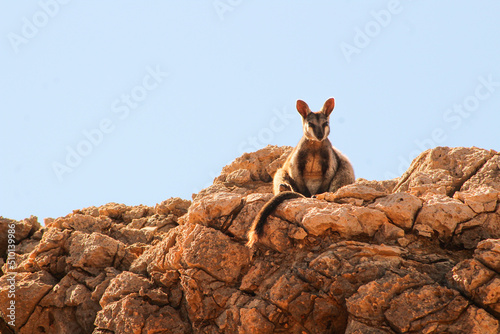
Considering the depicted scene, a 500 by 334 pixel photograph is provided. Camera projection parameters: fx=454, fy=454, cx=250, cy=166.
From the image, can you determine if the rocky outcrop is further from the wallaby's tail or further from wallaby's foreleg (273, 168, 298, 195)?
wallaby's foreleg (273, 168, 298, 195)

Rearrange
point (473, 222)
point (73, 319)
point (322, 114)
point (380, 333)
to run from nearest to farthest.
→ point (380, 333)
point (473, 222)
point (73, 319)
point (322, 114)

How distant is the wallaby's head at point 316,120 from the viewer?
9586 millimetres

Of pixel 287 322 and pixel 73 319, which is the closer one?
pixel 287 322

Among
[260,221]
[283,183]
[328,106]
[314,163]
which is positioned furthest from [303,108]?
[260,221]

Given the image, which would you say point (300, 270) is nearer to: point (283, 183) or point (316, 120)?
point (283, 183)

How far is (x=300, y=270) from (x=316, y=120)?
4.12 m

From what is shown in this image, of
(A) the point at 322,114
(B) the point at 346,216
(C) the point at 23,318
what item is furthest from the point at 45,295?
(A) the point at 322,114

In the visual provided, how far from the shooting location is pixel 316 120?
386 inches

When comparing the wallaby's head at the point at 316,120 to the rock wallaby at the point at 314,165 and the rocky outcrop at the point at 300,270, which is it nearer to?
the rock wallaby at the point at 314,165

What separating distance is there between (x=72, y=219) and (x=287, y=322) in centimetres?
629

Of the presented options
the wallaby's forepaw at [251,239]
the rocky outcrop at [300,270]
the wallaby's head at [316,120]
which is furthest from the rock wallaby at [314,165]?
the wallaby's forepaw at [251,239]

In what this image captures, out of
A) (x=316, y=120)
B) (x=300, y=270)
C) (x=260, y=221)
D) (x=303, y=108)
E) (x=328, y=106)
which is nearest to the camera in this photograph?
(x=300, y=270)

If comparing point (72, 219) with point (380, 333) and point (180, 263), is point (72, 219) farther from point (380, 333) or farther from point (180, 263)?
point (380, 333)

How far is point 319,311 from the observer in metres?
6.24
